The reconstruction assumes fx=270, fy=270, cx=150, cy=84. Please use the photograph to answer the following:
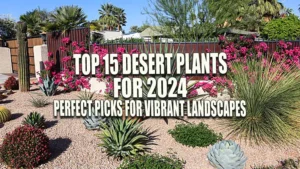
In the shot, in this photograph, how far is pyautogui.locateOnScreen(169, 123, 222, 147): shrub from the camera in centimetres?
555

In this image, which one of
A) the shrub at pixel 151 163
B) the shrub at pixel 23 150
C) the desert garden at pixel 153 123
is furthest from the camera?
the desert garden at pixel 153 123

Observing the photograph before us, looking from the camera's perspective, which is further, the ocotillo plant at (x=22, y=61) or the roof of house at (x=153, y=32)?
the roof of house at (x=153, y=32)

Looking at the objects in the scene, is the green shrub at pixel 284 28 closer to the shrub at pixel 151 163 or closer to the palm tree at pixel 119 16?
the shrub at pixel 151 163

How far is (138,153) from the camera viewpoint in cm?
507

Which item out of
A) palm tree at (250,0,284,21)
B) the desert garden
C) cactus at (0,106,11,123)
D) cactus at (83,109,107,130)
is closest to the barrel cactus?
the desert garden

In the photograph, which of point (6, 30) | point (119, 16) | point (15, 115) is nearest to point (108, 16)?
point (119, 16)

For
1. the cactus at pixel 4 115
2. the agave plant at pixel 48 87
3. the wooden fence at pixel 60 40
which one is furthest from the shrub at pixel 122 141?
the wooden fence at pixel 60 40

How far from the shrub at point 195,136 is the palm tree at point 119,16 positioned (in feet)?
191

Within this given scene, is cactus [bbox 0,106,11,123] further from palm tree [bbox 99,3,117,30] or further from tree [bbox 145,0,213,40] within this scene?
palm tree [bbox 99,3,117,30]

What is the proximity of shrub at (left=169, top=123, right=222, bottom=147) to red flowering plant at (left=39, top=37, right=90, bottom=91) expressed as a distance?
213 inches

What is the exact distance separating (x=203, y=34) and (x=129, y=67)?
8.33m

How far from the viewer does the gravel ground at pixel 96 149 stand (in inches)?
190

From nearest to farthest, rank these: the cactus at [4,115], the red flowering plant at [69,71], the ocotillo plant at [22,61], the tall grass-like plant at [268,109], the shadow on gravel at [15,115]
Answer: the tall grass-like plant at [268,109]
the cactus at [4,115]
the shadow on gravel at [15,115]
the ocotillo plant at [22,61]
the red flowering plant at [69,71]

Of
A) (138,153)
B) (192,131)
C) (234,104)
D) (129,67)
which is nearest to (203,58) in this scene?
(129,67)
